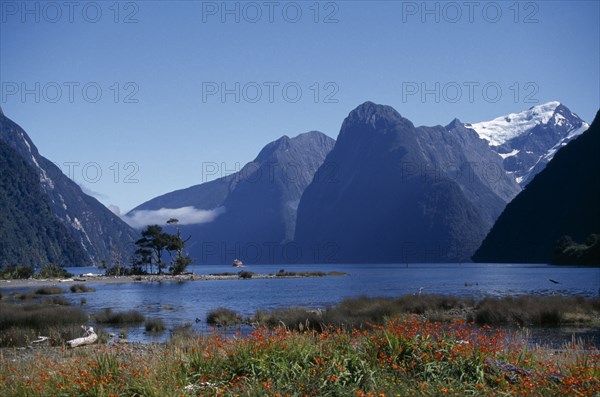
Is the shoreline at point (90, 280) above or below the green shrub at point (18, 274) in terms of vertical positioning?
below

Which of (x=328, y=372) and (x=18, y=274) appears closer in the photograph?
(x=328, y=372)

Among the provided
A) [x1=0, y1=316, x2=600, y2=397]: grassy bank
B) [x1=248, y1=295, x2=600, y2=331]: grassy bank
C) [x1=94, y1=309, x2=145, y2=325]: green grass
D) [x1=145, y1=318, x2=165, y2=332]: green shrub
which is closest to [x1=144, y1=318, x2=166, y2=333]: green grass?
[x1=145, y1=318, x2=165, y2=332]: green shrub

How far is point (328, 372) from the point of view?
1098 cm

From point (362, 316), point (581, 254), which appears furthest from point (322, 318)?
point (581, 254)

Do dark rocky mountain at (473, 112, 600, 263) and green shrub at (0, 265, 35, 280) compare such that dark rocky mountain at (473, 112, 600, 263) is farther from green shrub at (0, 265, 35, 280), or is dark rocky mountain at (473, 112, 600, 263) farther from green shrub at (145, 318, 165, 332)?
green shrub at (145, 318, 165, 332)

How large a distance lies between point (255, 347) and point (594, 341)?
18.4 meters

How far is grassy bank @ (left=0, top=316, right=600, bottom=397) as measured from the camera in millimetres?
10391

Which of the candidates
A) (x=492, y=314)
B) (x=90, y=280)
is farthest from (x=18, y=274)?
(x=492, y=314)

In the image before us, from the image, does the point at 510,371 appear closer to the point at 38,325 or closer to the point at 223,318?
the point at 38,325

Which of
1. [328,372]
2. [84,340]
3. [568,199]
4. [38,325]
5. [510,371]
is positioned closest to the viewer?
[328,372]

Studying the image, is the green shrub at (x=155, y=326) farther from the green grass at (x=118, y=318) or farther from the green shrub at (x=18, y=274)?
the green shrub at (x=18, y=274)

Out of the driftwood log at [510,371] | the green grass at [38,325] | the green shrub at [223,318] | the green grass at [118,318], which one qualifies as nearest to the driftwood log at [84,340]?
the green grass at [38,325]

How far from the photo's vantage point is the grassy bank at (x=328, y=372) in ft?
34.1

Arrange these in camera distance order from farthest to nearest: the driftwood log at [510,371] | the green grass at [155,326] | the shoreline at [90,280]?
the shoreline at [90,280], the green grass at [155,326], the driftwood log at [510,371]
